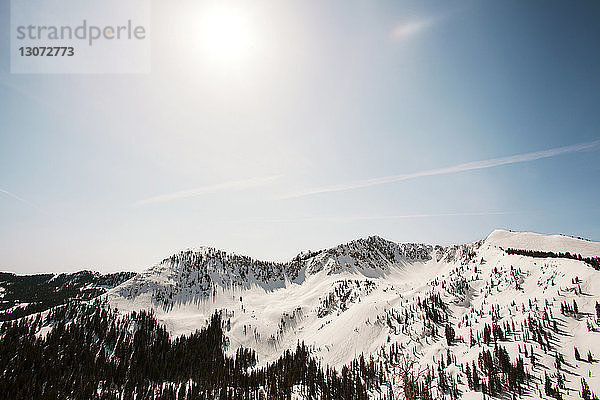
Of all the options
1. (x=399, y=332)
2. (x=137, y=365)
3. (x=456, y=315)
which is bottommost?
(x=137, y=365)

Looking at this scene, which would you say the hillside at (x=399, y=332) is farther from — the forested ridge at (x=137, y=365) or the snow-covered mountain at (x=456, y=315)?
the forested ridge at (x=137, y=365)

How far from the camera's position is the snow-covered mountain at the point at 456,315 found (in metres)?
23.5

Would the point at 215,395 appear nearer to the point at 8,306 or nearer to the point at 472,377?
the point at 472,377


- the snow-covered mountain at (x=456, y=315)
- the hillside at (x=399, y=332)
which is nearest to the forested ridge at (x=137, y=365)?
the hillside at (x=399, y=332)

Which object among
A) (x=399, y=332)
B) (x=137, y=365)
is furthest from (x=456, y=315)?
(x=137, y=365)

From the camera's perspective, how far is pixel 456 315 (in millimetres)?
41688

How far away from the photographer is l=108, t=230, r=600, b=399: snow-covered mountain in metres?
23.5

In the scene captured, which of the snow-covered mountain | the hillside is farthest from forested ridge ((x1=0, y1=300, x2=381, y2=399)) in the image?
the snow-covered mountain

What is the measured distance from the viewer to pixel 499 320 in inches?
1273

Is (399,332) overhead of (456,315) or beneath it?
beneath

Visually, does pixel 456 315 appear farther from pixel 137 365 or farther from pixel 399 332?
pixel 137 365

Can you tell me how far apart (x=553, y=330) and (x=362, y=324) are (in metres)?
37.8

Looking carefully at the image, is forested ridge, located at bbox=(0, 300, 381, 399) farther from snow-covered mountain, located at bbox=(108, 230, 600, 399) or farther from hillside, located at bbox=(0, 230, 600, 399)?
snow-covered mountain, located at bbox=(108, 230, 600, 399)

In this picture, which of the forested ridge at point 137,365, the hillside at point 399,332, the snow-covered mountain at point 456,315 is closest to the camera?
the hillside at point 399,332
